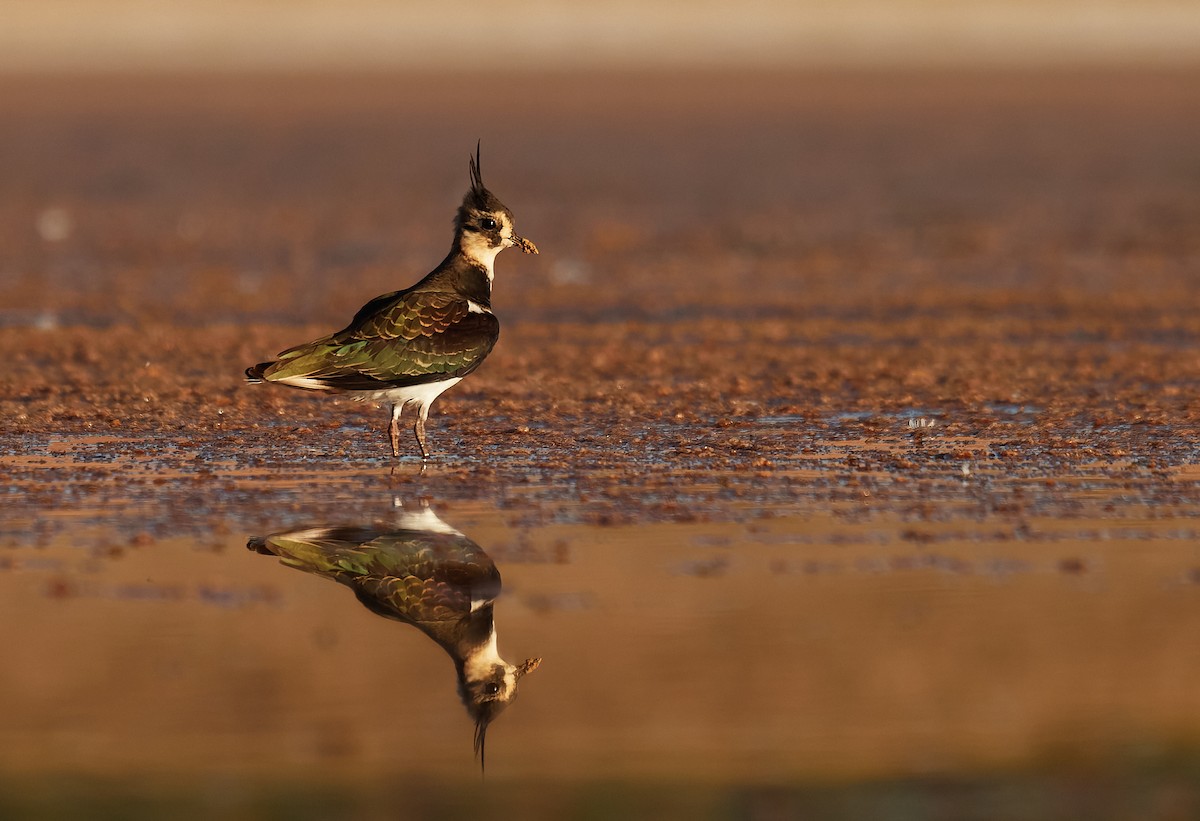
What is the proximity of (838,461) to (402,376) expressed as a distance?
2.62 meters

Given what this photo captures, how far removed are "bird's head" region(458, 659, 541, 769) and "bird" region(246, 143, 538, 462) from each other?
4.47 meters

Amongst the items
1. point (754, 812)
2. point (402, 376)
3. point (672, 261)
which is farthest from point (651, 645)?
point (672, 261)

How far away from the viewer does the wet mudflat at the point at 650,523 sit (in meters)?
6.82

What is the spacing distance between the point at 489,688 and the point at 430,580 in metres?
1.51

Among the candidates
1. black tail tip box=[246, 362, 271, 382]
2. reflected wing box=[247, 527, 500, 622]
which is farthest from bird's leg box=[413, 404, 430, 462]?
reflected wing box=[247, 527, 500, 622]

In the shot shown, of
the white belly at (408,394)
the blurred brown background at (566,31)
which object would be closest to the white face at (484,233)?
the white belly at (408,394)

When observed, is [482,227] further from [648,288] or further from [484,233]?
[648,288]

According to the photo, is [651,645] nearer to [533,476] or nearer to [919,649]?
[919,649]

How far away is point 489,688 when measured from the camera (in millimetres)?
7543

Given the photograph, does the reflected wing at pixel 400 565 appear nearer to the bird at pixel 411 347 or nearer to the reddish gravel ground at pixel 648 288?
the reddish gravel ground at pixel 648 288

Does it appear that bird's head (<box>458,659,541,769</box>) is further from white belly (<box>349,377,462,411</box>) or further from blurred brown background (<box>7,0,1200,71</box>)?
blurred brown background (<box>7,0,1200,71</box>)

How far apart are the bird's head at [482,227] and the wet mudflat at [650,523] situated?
1197 mm

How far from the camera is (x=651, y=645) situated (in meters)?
8.04

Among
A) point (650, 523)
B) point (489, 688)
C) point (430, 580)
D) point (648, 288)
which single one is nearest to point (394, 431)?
point (650, 523)
